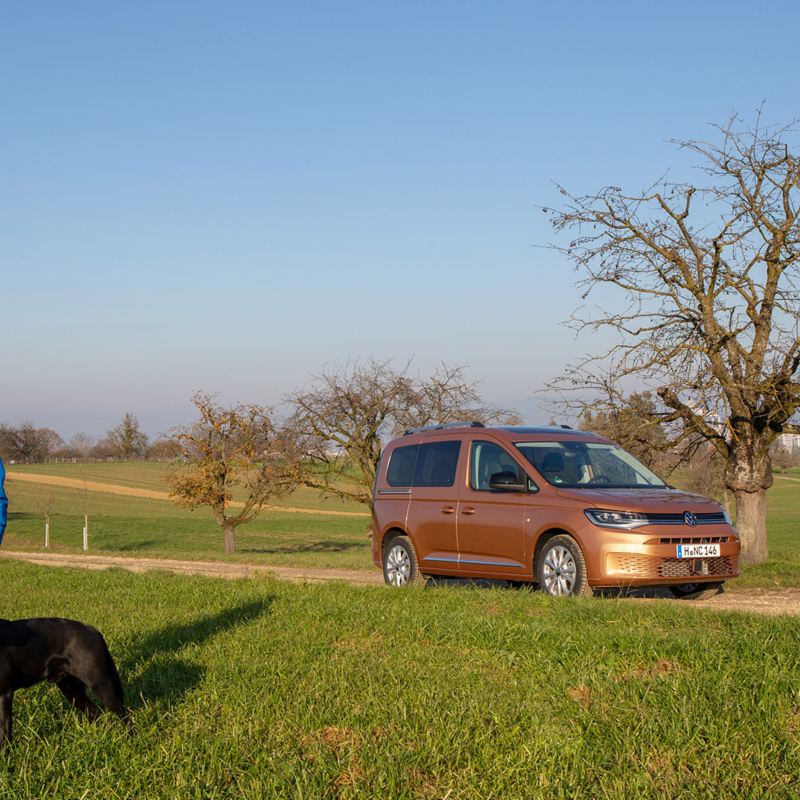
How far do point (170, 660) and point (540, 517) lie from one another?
5.11 metres

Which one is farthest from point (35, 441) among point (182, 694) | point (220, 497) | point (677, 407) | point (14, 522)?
point (182, 694)

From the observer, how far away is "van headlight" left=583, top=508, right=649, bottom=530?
1062 centimetres

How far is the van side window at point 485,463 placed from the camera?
39.8 ft

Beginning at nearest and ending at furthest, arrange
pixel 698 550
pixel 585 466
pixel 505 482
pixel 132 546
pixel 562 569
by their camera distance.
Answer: pixel 698 550, pixel 562 569, pixel 505 482, pixel 585 466, pixel 132 546

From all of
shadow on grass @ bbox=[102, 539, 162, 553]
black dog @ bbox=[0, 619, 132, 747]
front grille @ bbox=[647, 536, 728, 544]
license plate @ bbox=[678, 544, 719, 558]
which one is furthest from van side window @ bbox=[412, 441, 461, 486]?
shadow on grass @ bbox=[102, 539, 162, 553]

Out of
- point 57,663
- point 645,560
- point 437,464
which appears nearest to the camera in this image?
point 57,663

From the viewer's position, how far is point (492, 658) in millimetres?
6977

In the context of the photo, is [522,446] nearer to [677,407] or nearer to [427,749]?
[677,407]

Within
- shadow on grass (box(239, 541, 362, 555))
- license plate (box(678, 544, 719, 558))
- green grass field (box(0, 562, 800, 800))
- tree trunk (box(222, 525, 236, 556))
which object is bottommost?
shadow on grass (box(239, 541, 362, 555))

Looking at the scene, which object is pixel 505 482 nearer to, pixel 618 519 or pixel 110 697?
pixel 618 519

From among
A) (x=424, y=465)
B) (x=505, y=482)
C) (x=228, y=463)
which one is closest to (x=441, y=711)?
(x=505, y=482)

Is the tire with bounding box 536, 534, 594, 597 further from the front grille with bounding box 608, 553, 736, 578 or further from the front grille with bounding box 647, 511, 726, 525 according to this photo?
the front grille with bounding box 647, 511, 726, 525

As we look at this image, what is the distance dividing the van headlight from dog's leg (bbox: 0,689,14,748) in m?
6.98

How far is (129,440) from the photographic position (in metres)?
126
